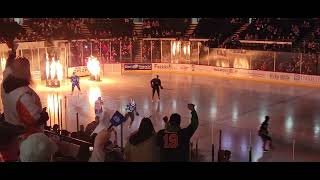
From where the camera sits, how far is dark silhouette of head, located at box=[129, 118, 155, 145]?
6082mm

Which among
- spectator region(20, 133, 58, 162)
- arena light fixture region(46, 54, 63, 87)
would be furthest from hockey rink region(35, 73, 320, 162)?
spectator region(20, 133, 58, 162)

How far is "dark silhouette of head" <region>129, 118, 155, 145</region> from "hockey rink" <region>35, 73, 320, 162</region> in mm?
5514

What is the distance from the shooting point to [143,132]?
242 inches

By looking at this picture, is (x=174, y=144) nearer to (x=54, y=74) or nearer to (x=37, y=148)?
(x=37, y=148)

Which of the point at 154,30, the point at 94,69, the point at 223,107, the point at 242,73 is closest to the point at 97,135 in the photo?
the point at 223,107

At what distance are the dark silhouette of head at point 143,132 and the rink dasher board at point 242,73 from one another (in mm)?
19009

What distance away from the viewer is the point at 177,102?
19.6 m

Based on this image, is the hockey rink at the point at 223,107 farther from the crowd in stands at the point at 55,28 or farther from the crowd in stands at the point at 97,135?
the crowd in stands at the point at 97,135

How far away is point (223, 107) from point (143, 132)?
41.5 feet

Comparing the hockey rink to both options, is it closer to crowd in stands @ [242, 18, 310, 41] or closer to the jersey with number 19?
crowd in stands @ [242, 18, 310, 41]
